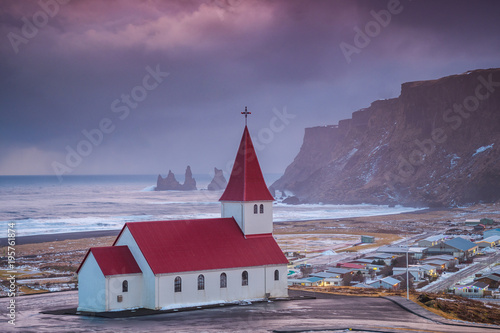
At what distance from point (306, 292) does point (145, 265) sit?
44.9 feet

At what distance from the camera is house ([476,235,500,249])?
281ft

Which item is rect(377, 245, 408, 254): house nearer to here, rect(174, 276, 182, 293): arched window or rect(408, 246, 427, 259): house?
rect(408, 246, 427, 259): house

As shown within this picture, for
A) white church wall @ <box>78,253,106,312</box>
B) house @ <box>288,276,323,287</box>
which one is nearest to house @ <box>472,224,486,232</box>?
house @ <box>288,276,323,287</box>

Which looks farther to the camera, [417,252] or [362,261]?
[417,252]

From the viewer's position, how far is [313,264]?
6969 centimetres

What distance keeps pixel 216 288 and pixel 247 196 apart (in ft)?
23.6

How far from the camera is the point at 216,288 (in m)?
39.3

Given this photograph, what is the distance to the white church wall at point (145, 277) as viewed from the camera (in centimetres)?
3725

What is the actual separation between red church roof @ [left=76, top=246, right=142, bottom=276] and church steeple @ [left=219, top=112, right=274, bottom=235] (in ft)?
27.8

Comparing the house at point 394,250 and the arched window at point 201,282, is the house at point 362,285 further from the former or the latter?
the house at point 394,250

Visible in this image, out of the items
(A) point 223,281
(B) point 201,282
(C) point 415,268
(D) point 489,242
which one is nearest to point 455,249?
(D) point 489,242

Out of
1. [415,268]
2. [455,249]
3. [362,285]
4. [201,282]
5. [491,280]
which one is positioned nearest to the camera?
[201,282]

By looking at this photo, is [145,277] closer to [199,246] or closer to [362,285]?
[199,246]

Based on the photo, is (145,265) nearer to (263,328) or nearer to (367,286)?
(263,328)
